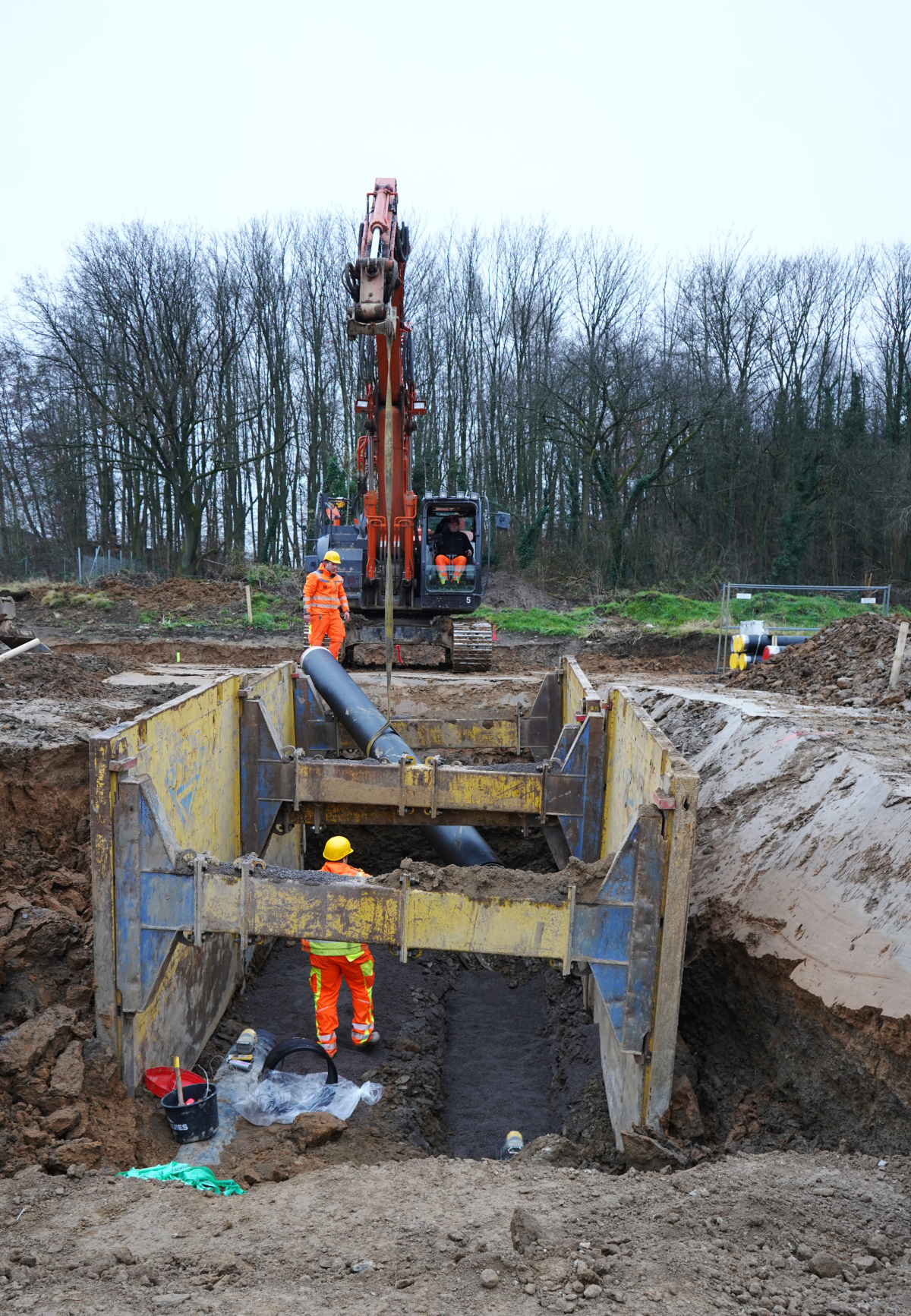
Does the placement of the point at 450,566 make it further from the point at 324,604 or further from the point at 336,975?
the point at 336,975

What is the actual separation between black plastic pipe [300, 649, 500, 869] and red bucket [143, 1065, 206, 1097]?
2878 mm

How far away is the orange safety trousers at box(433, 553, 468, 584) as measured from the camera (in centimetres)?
1396

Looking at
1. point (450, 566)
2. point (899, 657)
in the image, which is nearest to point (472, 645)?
point (450, 566)

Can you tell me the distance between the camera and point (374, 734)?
7.50 metres

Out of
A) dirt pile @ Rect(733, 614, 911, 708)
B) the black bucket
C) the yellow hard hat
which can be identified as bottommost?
the black bucket

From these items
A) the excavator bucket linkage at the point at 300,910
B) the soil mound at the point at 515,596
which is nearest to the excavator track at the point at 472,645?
the excavator bucket linkage at the point at 300,910

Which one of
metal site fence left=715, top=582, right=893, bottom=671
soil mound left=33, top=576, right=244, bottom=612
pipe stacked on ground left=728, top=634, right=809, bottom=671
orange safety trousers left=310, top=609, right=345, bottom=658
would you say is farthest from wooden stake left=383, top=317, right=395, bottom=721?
soil mound left=33, top=576, right=244, bottom=612

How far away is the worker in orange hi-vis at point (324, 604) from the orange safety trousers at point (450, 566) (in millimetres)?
3654

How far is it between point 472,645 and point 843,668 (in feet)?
19.4

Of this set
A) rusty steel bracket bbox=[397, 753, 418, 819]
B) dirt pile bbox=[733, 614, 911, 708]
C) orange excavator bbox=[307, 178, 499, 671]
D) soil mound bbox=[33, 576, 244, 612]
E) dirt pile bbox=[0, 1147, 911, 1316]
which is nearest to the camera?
dirt pile bbox=[0, 1147, 911, 1316]

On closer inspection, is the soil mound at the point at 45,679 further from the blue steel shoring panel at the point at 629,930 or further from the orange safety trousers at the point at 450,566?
the blue steel shoring panel at the point at 629,930

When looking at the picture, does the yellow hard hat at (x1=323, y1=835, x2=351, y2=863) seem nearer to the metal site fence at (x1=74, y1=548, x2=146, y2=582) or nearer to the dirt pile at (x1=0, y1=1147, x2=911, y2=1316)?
the dirt pile at (x1=0, y1=1147, x2=911, y2=1316)

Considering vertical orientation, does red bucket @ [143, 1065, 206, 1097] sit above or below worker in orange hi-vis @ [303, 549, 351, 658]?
below

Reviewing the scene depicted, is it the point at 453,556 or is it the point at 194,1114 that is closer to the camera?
the point at 194,1114
